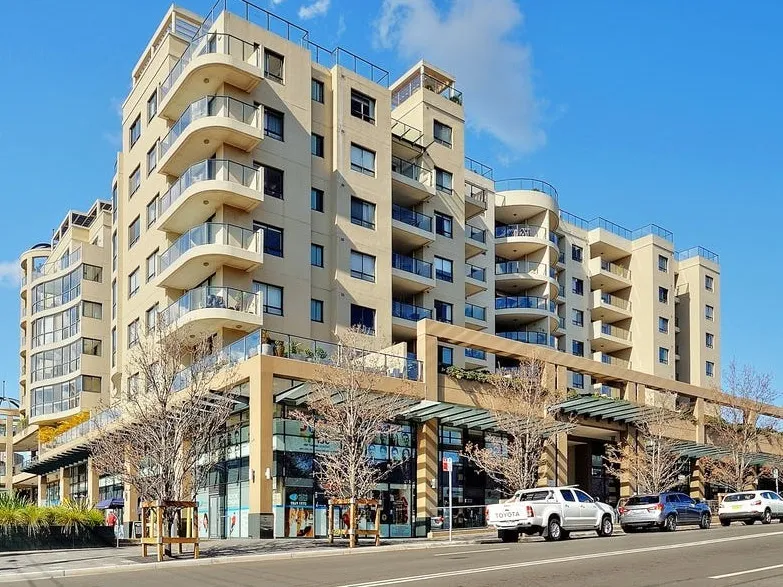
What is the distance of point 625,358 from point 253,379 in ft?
144

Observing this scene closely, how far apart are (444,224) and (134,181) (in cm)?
1721

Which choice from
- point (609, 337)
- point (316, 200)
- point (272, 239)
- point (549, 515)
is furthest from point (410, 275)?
point (609, 337)

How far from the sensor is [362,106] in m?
46.3

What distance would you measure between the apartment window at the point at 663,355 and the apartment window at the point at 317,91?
121 feet

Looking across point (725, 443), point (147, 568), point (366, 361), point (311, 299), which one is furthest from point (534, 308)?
point (147, 568)

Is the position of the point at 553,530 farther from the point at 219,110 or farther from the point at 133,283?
the point at 133,283

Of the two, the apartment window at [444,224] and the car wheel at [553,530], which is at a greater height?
the apartment window at [444,224]

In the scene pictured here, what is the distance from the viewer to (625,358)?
70.7 metres

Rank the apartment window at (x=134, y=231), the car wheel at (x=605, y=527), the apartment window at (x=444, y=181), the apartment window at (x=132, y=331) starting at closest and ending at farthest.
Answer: the car wheel at (x=605, y=527) < the apartment window at (x=132, y=331) < the apartment window at (x=134, y=231) < the apartment window at (x=444, y=181)

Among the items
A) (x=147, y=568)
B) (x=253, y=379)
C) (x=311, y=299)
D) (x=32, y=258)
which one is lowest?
(x=147, y=568)

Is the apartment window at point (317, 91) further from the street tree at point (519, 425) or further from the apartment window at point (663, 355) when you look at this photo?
the apartment window at point (663, 355)

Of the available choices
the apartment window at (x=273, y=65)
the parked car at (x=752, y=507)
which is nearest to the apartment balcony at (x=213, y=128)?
the apartment window at (x=273, y=65)

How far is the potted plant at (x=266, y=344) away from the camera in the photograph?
33562 millimetres

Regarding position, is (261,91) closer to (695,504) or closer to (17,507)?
(17,507)
